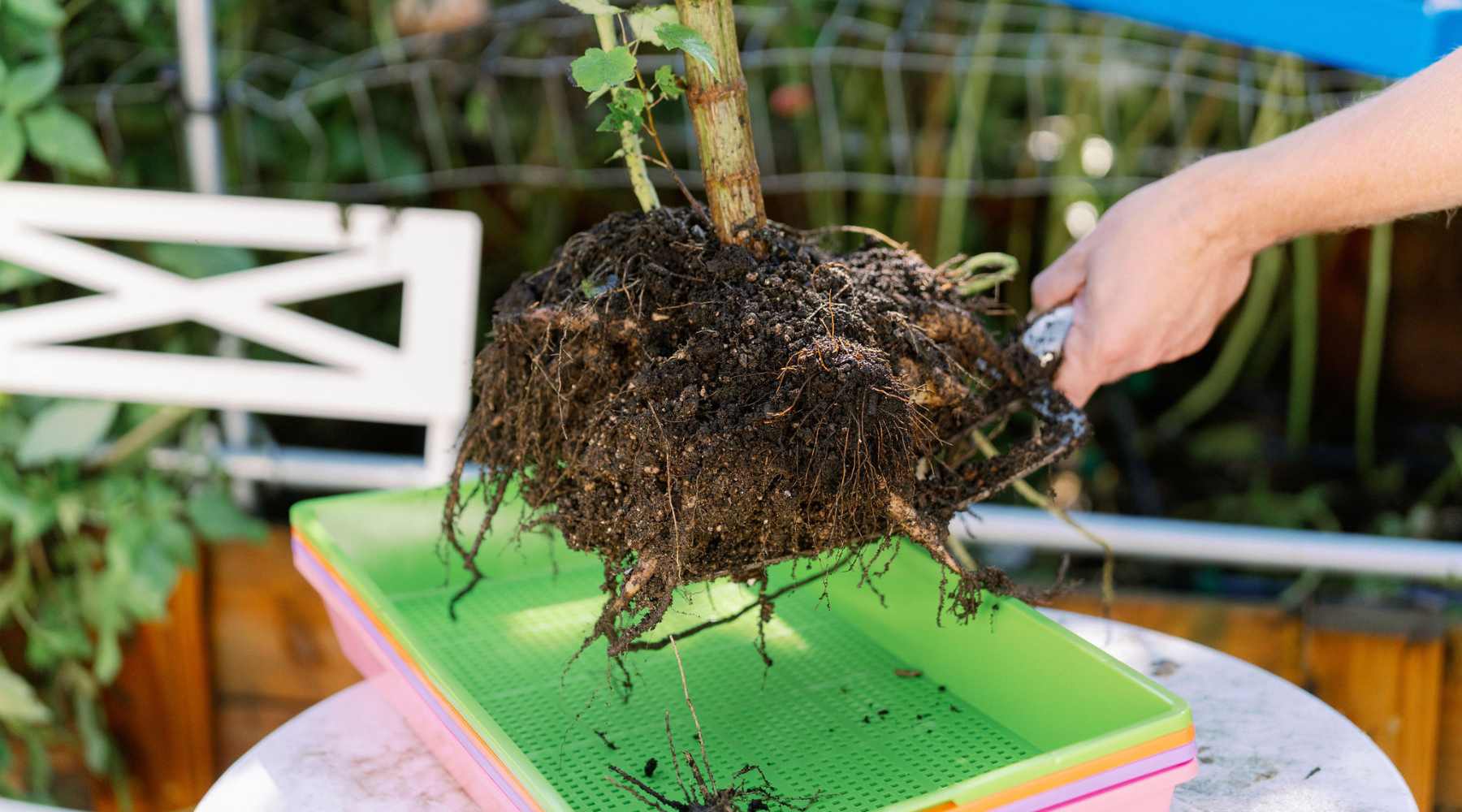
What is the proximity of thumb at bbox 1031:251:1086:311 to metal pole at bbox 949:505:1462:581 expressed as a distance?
1.47 feet

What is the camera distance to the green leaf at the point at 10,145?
1.38 meters

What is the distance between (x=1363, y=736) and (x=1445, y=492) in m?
1.23

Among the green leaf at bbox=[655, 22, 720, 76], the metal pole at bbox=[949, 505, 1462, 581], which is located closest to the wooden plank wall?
the metal pole at bbox=[949, 505, 1462, 581]

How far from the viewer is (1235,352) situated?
6.62ft

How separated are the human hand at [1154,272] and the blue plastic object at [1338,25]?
335mm

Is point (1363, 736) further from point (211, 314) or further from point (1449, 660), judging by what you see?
point (211, 314)

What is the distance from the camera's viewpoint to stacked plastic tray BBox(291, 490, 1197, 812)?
674 mm

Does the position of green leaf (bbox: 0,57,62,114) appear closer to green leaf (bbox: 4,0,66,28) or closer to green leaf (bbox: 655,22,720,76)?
green leaf (bbox: 4,0,66,28)

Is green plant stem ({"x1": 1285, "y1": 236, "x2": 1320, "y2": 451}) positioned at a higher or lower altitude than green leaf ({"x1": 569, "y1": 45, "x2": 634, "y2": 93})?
lower

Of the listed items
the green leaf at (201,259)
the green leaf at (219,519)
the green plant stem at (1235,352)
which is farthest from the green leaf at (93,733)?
the green plant stem at (1235,352)

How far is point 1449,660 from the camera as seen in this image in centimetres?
143

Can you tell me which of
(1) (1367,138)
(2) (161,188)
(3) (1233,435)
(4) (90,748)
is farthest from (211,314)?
(3) (1233,435)

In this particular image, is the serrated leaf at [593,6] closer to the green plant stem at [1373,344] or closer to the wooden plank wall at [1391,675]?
the wooden plank wall at [1391,675]

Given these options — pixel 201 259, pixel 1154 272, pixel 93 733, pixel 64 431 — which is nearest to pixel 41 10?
pixel 201 259
